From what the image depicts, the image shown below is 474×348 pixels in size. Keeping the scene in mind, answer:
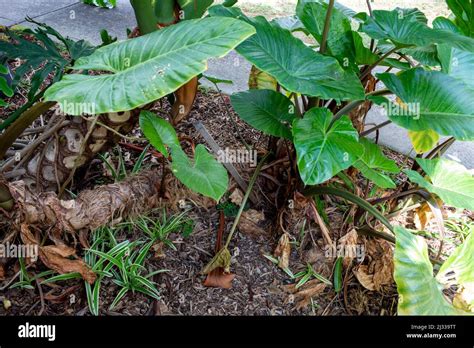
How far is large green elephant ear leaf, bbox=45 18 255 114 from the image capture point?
3.58ft

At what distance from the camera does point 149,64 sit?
3.92 ft

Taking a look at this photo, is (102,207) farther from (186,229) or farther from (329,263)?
(329,263)

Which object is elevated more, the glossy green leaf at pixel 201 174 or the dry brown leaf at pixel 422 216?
the glossy green leaf at pixel 201 174

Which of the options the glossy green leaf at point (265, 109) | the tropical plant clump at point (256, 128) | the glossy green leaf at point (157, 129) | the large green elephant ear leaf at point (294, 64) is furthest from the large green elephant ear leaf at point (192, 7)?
the glossy green leaf at point (157, 129)

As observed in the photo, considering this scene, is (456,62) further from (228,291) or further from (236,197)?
(228,291)

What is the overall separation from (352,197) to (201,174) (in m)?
0.56

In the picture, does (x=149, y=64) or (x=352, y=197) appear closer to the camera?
(x=149, y=64)

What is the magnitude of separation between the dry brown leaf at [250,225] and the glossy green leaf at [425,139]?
0.69 m

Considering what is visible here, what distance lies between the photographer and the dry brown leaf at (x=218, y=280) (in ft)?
5.22

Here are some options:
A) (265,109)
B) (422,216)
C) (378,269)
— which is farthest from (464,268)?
(265,109)

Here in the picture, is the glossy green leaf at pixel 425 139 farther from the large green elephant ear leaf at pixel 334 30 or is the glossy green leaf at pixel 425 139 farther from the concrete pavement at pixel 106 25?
the concrete pavement at pixel 106 25

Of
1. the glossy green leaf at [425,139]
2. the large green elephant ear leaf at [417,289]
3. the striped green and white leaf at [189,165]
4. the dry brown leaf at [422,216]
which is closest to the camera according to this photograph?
the large green elephant ear leaf at [417,289]

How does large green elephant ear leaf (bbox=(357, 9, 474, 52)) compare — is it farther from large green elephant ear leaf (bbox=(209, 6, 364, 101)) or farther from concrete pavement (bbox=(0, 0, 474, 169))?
concrete pavement (bbox=(0, 0, 474, 169))
